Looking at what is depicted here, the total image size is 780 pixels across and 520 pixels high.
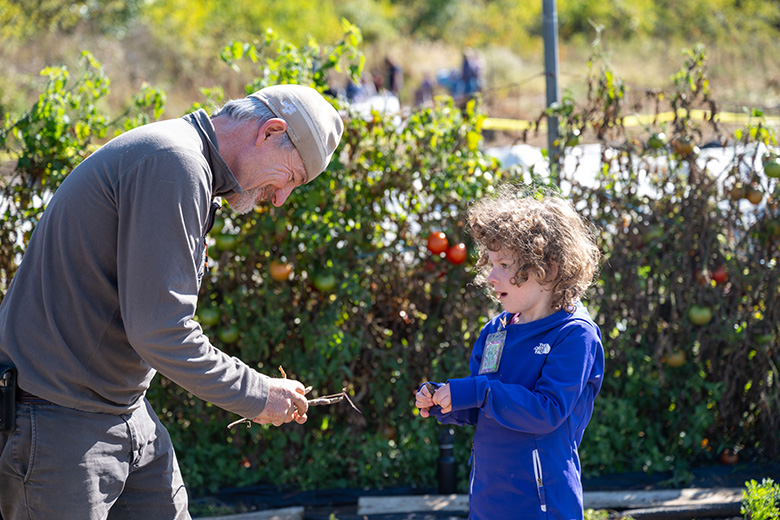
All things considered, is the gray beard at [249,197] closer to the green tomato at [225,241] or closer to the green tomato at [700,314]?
the green tomato at [225,241]

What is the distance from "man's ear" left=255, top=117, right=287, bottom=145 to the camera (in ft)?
6.69

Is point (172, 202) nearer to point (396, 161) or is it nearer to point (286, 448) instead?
point (396, 161)

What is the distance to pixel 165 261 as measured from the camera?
1794 millimetres

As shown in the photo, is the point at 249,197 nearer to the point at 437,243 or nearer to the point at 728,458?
the point at 437,243

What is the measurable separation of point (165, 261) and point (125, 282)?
111mm

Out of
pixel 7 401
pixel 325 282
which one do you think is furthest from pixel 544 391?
pixel 325 282

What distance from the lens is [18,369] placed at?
197 centimetres

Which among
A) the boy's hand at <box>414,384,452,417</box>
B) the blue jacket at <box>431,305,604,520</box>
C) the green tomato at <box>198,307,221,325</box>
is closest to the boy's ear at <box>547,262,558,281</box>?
the blue jacket at <box>431,305,604,520</box>

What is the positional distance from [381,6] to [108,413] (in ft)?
107

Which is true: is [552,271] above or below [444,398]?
above

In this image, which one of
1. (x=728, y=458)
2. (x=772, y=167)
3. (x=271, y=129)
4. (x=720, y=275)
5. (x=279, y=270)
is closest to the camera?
(x=271, y=129)

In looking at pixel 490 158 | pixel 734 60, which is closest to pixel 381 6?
pixel 734 60

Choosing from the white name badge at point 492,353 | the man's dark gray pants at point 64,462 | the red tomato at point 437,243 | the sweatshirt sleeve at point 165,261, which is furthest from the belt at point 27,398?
the red tomato at point 437,243

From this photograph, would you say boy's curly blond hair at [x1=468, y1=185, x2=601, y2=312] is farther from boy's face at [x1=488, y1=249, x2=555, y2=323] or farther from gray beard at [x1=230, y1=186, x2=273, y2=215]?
gray beard at [x1=230, y1=186, x2=273, y2=215]
